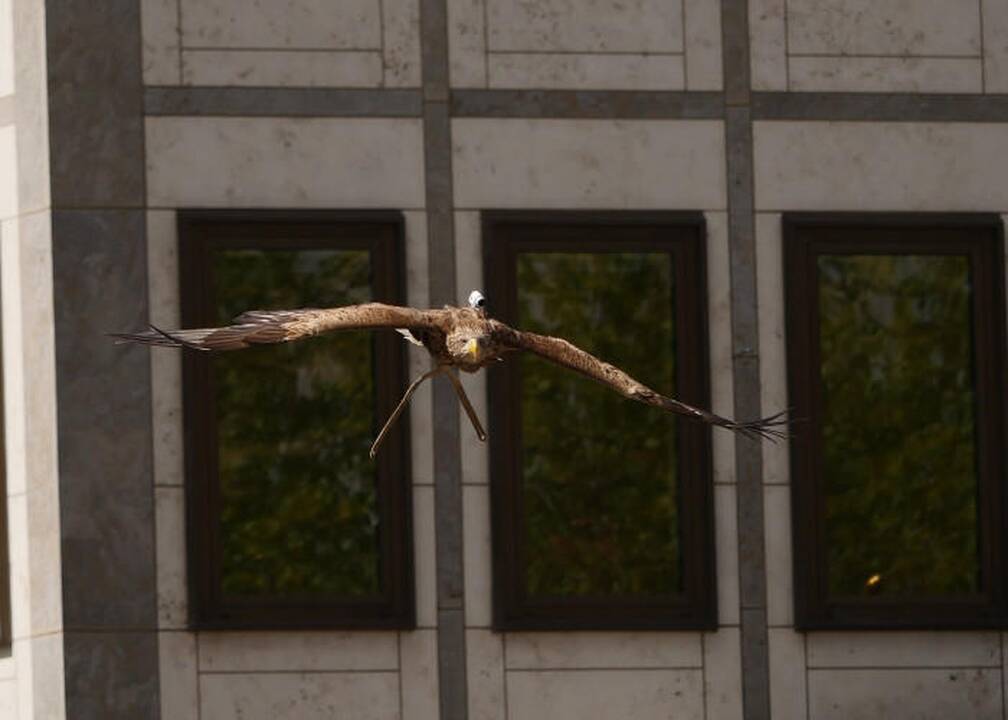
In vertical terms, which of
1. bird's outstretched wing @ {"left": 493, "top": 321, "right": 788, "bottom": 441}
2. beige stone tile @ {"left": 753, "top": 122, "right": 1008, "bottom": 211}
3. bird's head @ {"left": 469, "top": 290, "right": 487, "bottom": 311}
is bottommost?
bird's outstretched wing @ {"left": 493, "top": 321, "right": 788, "bottom": 441}

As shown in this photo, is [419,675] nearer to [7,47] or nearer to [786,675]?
[786,675]

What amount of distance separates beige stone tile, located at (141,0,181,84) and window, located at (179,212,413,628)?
1.24 metres

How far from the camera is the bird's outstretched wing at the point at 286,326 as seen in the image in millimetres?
29031

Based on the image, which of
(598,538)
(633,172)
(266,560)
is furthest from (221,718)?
(633,172)

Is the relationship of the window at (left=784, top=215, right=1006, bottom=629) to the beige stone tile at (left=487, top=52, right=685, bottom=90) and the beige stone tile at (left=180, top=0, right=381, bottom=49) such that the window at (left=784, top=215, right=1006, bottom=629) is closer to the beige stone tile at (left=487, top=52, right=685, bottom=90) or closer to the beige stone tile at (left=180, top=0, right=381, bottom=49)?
the beige stone tile at (left=487, top=52, right=685, bottom=90)

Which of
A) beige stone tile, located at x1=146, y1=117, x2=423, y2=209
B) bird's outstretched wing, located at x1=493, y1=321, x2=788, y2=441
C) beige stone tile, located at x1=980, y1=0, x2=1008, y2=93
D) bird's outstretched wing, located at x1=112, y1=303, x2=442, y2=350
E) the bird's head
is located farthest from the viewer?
beige stone tile, located at x1=980, y1=0, x2=1008, y2=93

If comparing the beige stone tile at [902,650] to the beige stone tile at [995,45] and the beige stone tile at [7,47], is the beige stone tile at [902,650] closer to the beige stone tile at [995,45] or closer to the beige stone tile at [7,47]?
the beige stone tile at [995,45]

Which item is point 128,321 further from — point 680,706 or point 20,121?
point 680,706

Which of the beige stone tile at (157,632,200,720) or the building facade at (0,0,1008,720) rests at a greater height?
the building facade at (0,0,1008,720)

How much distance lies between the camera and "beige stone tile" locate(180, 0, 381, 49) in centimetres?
3662

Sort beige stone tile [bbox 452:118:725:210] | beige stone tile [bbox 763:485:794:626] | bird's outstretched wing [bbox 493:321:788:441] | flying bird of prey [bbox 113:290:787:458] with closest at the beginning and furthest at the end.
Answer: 1. flying bird of prey [bbox 113:290:787:458]
2. bird's outstretched wing [bbox 493:321:788:441]
3. beige stone tile [bbox 452:118:725:210]
4. beige stone tile [bbox 763:485:794:626]

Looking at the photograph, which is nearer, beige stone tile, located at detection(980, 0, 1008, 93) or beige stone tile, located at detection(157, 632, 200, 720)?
beige stone tile, located at detection(157, 632, 200, 720)

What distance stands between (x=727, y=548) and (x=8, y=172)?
692cm

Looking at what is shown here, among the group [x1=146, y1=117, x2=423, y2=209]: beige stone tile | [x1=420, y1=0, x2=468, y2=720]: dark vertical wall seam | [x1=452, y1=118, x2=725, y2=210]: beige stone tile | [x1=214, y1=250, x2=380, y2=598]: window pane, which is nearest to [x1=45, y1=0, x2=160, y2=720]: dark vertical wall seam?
[x1=146, y1=117, x2=423, y2=209]: beige stone tile
